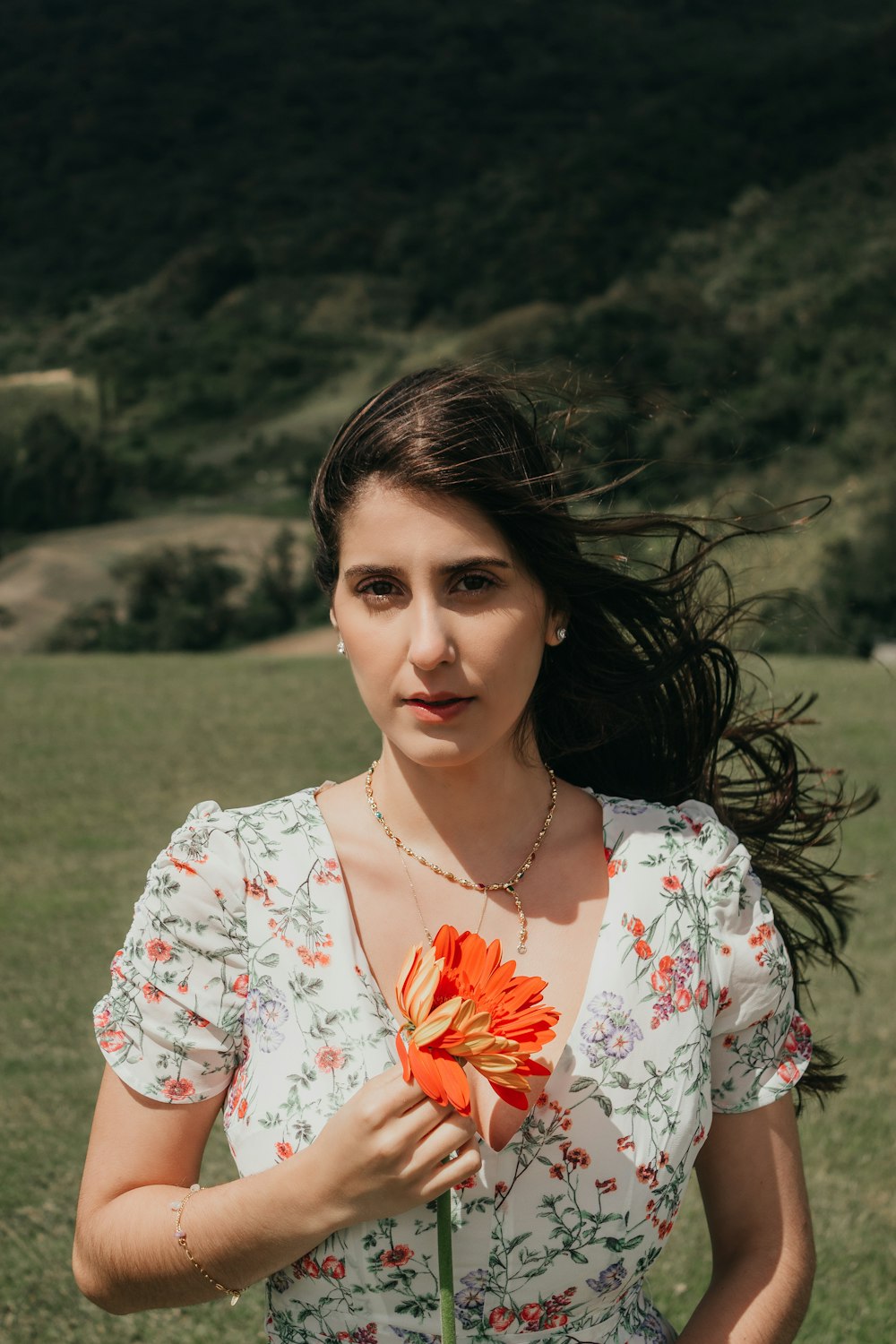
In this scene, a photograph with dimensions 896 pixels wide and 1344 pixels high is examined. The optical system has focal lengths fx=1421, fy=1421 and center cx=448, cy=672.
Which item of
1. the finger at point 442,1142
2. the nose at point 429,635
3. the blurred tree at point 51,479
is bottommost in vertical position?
the blurred tree at point 51,479

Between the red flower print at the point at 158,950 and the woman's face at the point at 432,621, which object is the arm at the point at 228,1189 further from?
the woman's face at the point at 432,621

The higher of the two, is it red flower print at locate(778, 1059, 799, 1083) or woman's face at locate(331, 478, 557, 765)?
woman's face at locate(331, 478, 557, 765)

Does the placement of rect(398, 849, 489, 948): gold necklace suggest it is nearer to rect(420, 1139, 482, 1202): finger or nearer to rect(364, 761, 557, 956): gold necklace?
rect(364, 761, 557, 956): gold necklace

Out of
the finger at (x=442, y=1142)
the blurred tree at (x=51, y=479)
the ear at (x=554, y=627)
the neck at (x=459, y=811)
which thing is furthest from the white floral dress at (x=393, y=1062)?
the blurred tree at (x=51, y=479)

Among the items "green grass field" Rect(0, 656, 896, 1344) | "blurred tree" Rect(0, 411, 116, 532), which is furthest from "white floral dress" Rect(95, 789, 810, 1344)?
"blurred tree" Rect(0, 411, 116, 532)

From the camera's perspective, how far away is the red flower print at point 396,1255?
139cm

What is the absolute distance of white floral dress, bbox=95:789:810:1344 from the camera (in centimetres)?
141

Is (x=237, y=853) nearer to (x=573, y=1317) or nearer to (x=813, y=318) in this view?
(x=573, y=1317)

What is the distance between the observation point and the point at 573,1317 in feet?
4.84

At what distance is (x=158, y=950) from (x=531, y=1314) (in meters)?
0.53

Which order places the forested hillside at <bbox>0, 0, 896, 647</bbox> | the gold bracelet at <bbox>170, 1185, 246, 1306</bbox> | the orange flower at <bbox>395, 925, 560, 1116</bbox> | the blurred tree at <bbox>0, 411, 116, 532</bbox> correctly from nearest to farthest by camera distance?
1. the orange flower at <bbox>395, 925, 560, 1116</bbox>
2. the gold bracelet at <bbox>170, 1185, 246, 1306</bbox>
3. the blurred tree at <bbox>0, 411, 116, 532</bbox>
4. the forested hillside at <bbox>0, 0, 896, 647</bbox>

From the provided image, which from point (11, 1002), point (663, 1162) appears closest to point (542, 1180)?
point (663, 1162)

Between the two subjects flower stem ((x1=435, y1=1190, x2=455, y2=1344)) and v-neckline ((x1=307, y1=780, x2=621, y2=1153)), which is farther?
v-neckline ((x1=307, y1=780, x2=621, y2=1153))

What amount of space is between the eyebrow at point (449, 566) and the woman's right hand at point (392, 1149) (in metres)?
0.53
